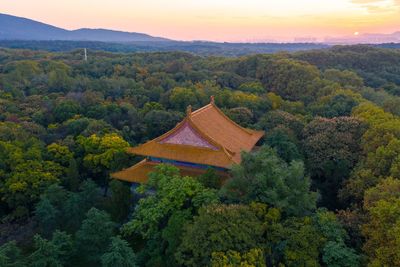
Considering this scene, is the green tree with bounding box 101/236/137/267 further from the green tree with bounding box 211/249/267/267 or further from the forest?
the green tree with bounding box 211/249/267/267

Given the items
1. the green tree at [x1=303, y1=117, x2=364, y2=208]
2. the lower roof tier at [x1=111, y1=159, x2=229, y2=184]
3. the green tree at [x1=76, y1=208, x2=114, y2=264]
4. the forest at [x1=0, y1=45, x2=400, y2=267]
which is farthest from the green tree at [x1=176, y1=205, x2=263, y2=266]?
the green tree at [x1=303, y1=117, x2=364, y2=208]

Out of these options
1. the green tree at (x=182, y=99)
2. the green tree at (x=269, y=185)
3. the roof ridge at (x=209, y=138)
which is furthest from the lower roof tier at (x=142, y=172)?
the green tree at (x=182, y=99)

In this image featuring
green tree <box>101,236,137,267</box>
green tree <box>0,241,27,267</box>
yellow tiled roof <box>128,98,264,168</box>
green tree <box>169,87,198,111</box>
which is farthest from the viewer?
green tree <box>169,87,198,111</box>

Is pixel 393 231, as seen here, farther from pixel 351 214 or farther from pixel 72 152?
pixel 72 152

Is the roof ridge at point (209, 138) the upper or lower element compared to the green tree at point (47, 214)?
upper

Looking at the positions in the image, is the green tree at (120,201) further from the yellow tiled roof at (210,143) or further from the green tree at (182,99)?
the green tree at (182,99)

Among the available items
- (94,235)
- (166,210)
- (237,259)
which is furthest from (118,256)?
(237,259)

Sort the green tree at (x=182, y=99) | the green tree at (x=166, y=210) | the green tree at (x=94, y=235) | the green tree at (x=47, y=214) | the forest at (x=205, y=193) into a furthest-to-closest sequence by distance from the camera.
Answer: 1. the green tree at (x=182, y=99)
2. the green tree at (x=47, y=214)
3. the green tree at (x=94, y=235)
4. the green tree at (x=166, y=210)
5. the forest at (x=205, y=193)

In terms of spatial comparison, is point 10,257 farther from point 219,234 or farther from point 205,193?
point 219,234
